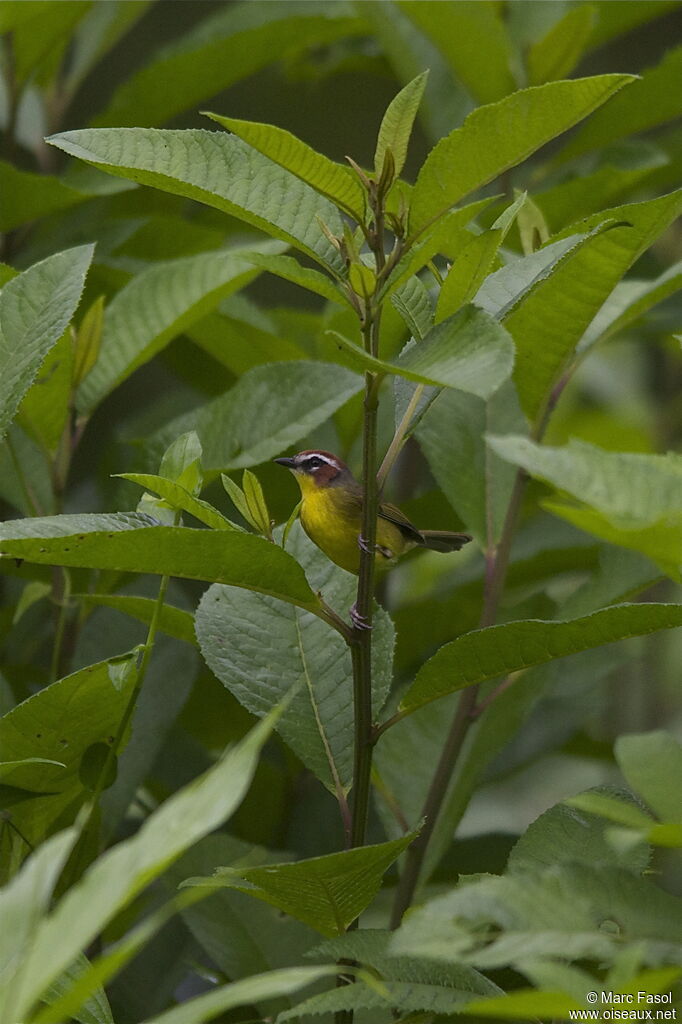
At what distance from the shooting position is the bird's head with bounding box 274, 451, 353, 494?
135cm

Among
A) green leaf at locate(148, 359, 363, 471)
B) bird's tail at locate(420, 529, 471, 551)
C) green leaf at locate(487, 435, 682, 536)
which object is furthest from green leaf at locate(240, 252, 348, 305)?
bird's tail at locate(420, 529, 471, 551)

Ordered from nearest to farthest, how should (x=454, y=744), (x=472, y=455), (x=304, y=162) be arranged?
1. (x=304, y=162)
2. (x=454, y=744)
3. (x=472, y=455)

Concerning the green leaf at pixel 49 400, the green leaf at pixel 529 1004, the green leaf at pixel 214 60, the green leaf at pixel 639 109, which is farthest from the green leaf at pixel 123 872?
the green leaf at pixel 639 109

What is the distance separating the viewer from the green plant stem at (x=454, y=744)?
1091mm

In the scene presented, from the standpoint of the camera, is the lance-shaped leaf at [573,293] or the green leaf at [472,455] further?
the green leaf at [472,455]

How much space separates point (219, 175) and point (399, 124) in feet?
0.42

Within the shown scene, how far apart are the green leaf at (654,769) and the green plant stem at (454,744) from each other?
0.39 m

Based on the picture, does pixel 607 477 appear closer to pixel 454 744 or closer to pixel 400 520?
pixel 454 744

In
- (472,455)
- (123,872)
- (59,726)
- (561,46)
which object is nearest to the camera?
(123,872)

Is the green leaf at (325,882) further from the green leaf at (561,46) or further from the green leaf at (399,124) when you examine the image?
the green leaf at (561,46)

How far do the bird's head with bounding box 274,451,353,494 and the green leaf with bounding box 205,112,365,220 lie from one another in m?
0.53

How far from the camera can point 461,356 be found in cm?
67

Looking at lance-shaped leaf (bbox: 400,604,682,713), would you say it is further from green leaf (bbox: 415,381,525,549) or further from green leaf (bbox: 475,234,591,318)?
green leaf (bbox: 415,381,525,549)

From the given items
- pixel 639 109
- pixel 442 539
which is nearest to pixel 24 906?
pixel 442 539
